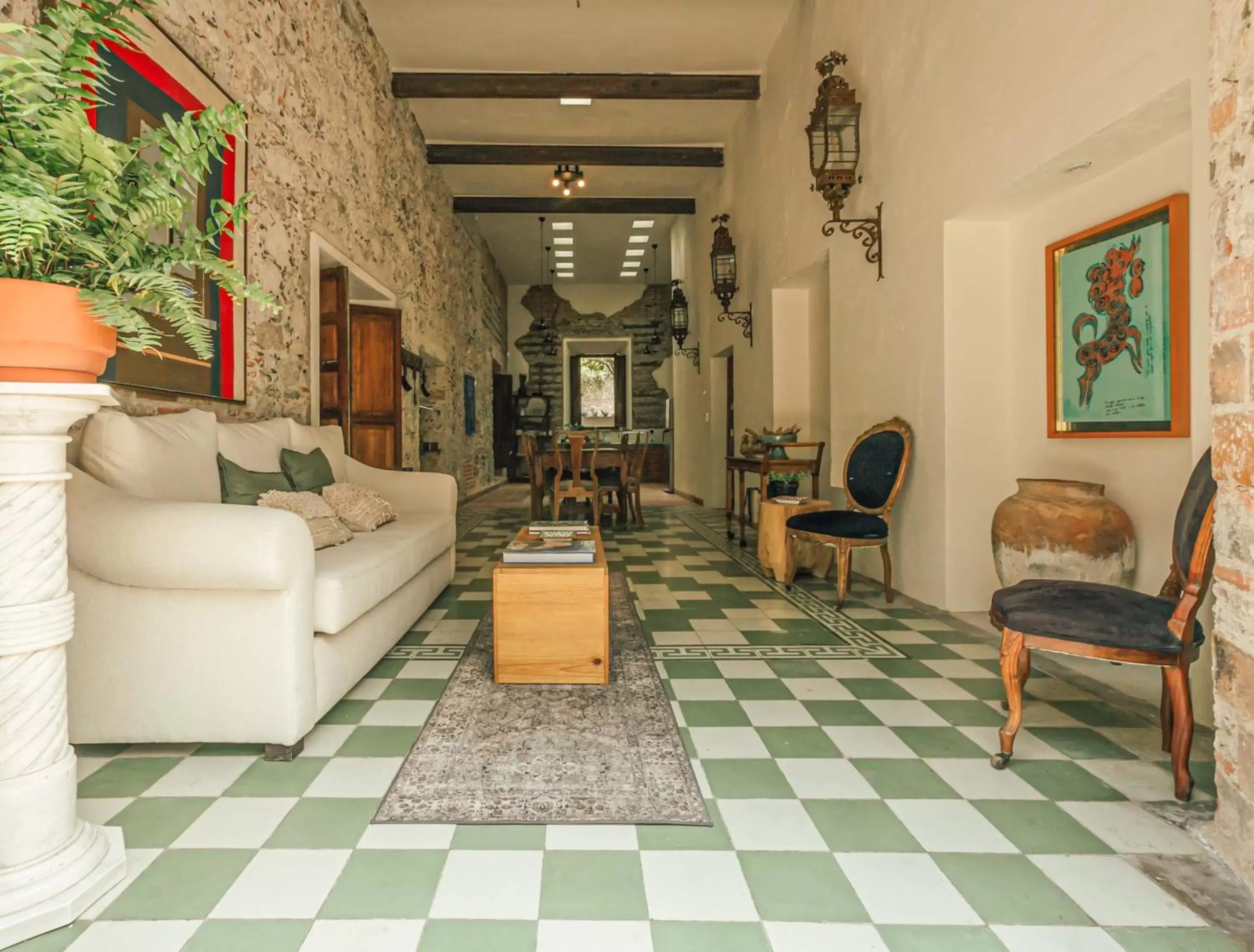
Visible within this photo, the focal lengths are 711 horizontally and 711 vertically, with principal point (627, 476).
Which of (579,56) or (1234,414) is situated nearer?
(1234,414)

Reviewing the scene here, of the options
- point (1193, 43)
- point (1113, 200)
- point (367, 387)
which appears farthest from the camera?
point (367, 387)

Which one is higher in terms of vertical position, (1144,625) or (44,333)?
(44,333)

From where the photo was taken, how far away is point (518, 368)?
1541cm

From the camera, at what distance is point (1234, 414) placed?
160 cm

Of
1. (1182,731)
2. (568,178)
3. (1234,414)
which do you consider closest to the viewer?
(1234,414)

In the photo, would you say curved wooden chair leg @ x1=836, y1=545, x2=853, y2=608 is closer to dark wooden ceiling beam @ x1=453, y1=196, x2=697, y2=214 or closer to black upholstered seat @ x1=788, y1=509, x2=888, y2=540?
black upholstered seat @ x1=788, y1=509, x2=888, y2=540

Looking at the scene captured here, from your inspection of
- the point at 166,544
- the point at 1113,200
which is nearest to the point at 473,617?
the point at 166,544

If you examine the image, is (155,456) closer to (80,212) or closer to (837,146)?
(80,212)

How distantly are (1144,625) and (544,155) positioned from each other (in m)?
8.11

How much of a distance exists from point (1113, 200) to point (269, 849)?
3770 mm

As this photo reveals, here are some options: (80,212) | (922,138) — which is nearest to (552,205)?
(922,138)

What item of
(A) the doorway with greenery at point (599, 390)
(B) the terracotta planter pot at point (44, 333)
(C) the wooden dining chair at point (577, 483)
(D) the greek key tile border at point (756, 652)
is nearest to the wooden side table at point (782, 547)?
(D) the greek key tile border at point (756, 652)

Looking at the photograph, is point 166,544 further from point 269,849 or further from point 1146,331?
point 1146,331

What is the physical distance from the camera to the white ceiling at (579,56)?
5883 millimetres
